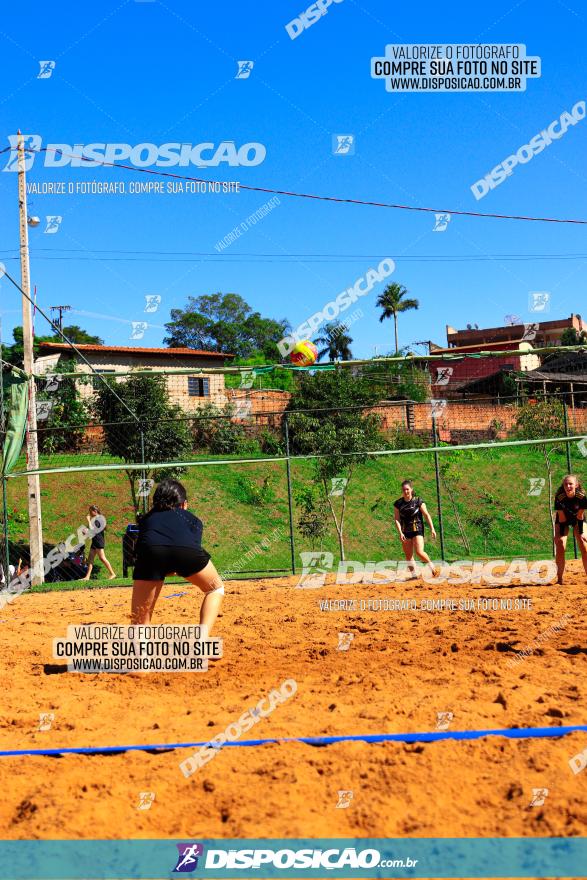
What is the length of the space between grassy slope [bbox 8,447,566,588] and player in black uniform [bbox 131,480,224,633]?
11673mm

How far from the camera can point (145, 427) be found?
19.0 m

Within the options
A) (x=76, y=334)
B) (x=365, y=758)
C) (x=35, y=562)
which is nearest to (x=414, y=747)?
(x=365, y=758)

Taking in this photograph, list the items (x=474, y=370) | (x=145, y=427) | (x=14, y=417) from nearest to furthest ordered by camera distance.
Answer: (x=14, y=417) → (x=145, y=427) → (x=474, y=370)

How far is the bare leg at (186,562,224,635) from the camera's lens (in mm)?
6926

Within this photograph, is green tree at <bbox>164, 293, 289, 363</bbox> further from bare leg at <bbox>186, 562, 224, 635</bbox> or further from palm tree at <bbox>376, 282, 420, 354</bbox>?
bare leg at <bbox>186, 562, 224, 635</bbox>

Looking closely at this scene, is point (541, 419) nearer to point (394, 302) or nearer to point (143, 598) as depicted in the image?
point (143, 598)

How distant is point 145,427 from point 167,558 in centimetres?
1249

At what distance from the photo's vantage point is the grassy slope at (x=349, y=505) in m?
20.8

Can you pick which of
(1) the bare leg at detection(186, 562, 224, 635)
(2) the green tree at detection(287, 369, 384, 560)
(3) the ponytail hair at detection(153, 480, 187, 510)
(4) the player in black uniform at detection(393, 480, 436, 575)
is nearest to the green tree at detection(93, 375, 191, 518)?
(2) the green tree at detection(287, 369, 384, 560)

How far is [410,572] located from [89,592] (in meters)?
5.60

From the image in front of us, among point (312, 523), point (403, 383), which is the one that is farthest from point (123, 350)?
point (312, 523)

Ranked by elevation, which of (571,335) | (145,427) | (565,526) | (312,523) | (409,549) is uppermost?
(571,335)

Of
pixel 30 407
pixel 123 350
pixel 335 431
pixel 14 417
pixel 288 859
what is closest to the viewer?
pixel 288 859

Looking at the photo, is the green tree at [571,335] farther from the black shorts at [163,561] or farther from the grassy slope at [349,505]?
the black shorts at [163,561]
